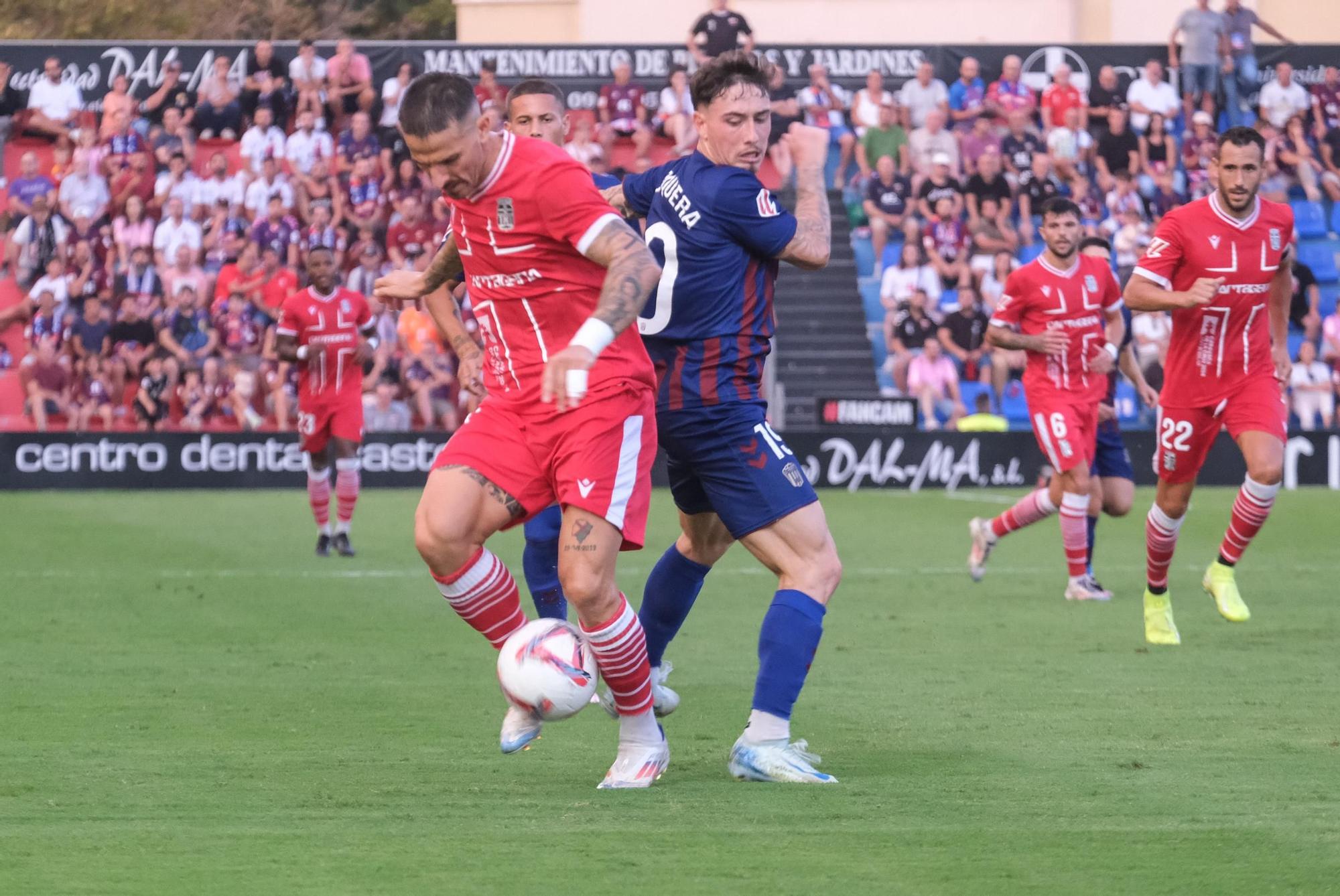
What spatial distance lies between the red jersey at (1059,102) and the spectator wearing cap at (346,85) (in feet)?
30.4

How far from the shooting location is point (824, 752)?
6.27m

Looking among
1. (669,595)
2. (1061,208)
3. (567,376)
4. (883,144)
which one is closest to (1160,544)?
(1061,208)

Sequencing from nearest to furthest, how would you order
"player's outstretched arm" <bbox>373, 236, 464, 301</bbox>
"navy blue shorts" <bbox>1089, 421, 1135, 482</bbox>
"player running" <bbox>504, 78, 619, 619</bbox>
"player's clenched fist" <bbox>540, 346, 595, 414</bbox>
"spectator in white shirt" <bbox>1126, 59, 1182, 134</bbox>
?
"player's clenched fist" <bbox>540, 346, 595, 414</bbox> < "player's outstretched arm" <bbox>373, 236, 464, 301</bbox> < "player running" <bbox>504, 78, 619, 619</bbox> < "navy blue shorts" <bbox>1089, 421, 1135, 482</bbox> < "spectator in white shirt" <bbox>1126, 59, 1182, 134</bbox>

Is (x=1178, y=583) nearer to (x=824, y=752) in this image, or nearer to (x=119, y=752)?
(x=824, y=752)

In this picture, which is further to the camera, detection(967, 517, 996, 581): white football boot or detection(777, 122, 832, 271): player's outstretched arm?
detection(967, 517, 996, 581): white football boot

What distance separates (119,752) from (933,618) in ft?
17.7

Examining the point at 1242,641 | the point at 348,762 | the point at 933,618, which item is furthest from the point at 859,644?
the point at 348,762

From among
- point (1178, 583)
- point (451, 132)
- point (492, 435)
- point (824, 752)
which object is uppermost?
point (451, 132)

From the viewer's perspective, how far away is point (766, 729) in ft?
18.8

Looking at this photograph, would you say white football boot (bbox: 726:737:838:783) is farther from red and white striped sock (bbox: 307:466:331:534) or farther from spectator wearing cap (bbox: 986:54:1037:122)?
spectator wearing cap (bbox: 986:54:1037:122)

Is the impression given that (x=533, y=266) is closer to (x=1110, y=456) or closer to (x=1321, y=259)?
(x=1110, y=456)

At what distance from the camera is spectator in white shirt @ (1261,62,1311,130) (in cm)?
2573

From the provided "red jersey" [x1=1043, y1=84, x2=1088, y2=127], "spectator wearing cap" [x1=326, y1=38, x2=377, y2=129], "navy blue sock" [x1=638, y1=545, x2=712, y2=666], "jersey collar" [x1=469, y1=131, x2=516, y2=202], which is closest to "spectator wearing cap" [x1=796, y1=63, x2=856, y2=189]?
"red jersey" [x1=1043, y1=84, x2=1088, y2=127]

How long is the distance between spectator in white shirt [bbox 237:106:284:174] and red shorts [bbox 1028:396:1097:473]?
49.6 ft
